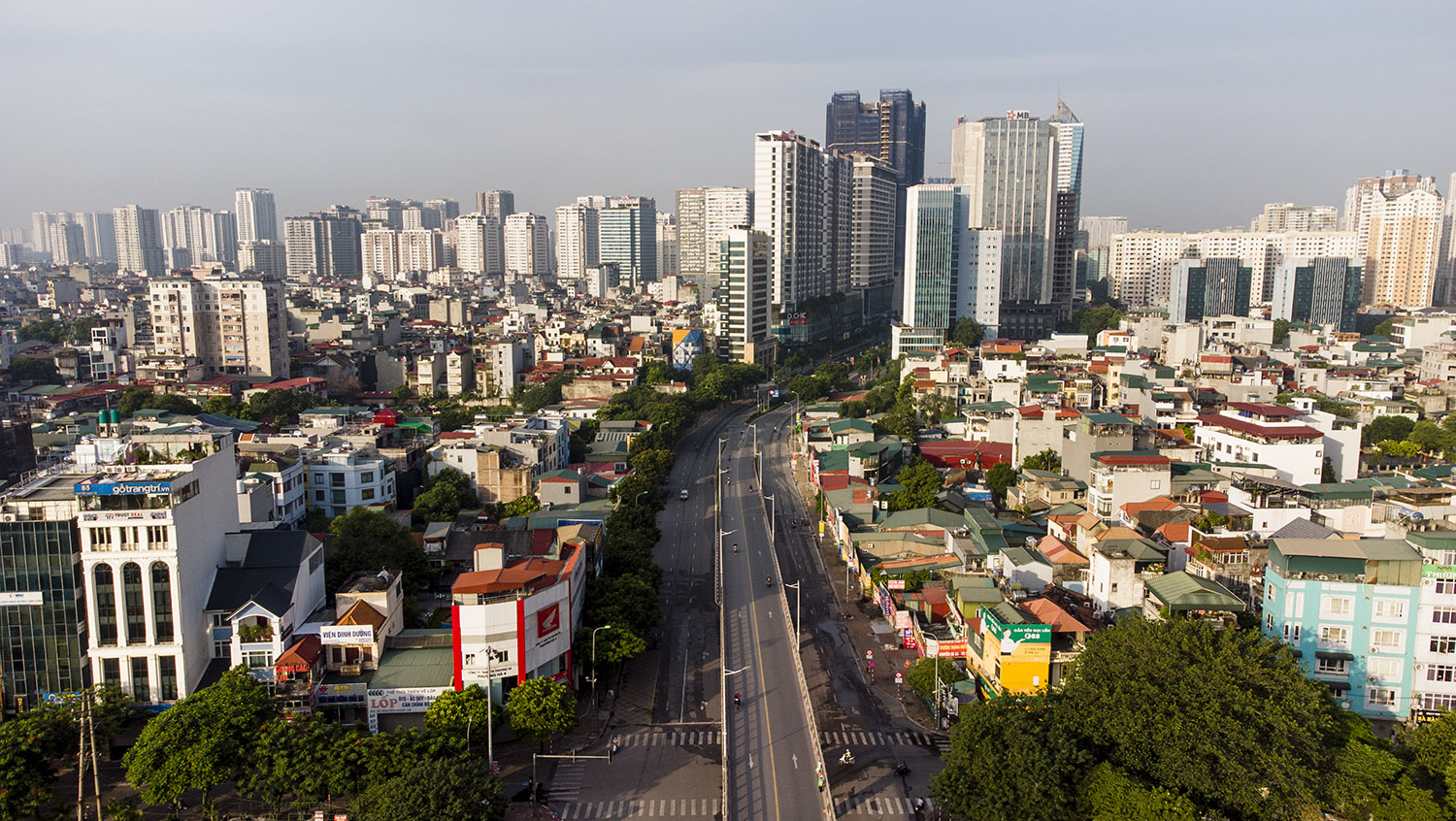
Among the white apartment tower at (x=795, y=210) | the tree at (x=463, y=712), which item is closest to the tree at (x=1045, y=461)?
the tree at (x=463, y=712)

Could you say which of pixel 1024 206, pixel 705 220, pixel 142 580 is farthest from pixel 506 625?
pixel 705 220

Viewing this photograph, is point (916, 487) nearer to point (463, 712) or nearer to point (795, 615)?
point (795, 615)

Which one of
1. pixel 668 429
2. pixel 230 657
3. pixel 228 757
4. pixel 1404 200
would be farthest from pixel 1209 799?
pixel 1404 200

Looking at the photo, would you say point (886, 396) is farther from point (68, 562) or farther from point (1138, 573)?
point (68, 562)

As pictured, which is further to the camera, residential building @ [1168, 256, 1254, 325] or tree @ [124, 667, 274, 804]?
residential building @ [1168, 256, 1254, 325]

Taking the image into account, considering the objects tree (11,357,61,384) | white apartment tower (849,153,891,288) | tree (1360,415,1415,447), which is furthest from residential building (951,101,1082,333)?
tree (11,357,61,384)

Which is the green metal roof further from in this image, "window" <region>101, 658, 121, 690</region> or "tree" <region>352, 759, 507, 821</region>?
"window" <region>101, 658, 121, 690</region>
